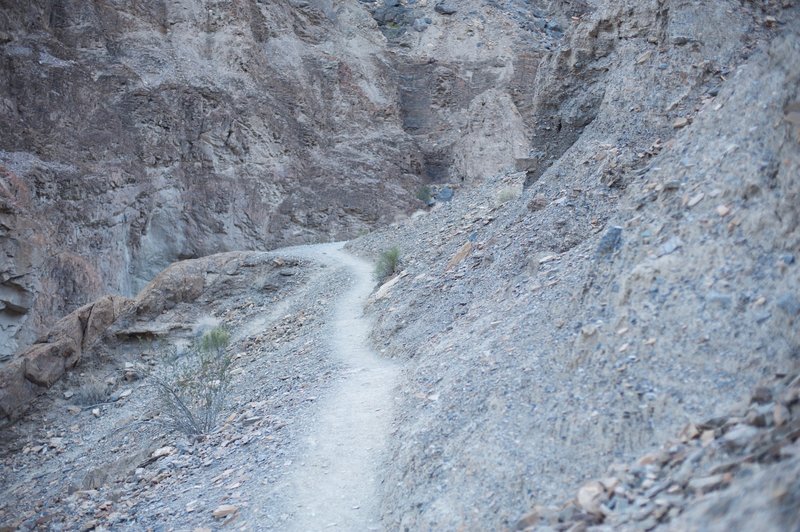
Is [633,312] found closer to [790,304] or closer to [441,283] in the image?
[790,304]

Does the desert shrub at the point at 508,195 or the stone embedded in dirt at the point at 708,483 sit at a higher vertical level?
the desert shrub at the point at 508,195

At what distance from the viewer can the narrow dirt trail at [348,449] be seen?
6.34 meters

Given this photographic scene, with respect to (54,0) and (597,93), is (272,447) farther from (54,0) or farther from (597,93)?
(54,0)

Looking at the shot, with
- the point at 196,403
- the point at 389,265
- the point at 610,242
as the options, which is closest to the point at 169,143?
the point at 389,265

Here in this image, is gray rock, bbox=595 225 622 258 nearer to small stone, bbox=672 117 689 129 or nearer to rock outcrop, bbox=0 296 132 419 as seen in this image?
small stone, bbox=672 117 689 129

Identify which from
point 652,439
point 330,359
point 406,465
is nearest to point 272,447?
point 406,465

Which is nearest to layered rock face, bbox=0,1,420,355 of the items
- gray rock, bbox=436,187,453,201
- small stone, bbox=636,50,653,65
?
gray rock, bbox=436,187,453,201

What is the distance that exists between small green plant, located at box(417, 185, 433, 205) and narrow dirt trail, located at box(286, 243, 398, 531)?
20516 millimetres

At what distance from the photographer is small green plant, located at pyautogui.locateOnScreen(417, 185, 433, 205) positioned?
31.7 metres

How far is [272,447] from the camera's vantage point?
806cm

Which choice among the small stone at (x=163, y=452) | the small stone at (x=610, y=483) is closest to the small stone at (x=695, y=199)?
the small stone at (x=610, y=483)

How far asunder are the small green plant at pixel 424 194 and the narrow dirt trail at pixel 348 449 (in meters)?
20.5

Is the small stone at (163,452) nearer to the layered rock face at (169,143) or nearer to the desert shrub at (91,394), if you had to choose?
the desert shrub at (91,394)

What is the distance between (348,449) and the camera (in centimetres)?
751
